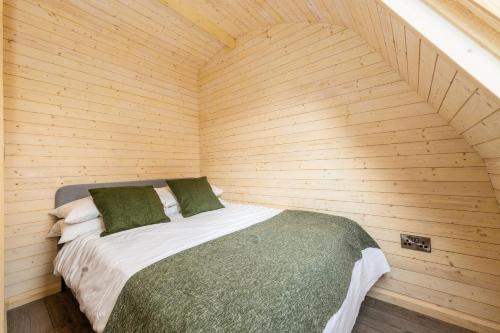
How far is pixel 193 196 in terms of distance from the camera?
2238mm

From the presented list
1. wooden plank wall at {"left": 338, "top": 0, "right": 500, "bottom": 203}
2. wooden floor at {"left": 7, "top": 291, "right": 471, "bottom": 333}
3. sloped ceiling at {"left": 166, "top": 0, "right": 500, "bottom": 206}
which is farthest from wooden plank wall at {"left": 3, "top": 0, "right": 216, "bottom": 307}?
wooden plank wall at {"left": 338, "top": 0, "right": 500, "bottom": 203}

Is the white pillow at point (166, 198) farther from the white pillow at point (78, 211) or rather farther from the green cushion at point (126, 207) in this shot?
the white pillow at point (78, 211)

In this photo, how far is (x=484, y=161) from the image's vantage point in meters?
1.37

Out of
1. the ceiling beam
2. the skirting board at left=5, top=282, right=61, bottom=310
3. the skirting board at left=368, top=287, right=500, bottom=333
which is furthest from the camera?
the ceiling beam

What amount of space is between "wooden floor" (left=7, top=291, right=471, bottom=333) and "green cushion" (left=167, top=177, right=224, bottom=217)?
106 centimetres

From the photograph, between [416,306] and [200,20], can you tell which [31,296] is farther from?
[416,306]

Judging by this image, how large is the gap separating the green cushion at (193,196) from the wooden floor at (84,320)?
3.49 ft

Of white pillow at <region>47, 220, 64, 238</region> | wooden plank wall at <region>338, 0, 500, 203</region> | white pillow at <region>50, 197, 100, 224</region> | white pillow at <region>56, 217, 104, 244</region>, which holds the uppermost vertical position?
wooden plank wall at <region>338, 0, 500, 203</region>

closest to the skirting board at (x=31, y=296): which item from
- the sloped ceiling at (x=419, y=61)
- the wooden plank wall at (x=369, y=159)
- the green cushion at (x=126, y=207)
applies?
the green cushion at (x=126, y=207)

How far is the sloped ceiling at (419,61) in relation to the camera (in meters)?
0.85

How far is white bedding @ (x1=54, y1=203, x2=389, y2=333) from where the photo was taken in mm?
1037

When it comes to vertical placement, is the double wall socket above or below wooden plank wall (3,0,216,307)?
below

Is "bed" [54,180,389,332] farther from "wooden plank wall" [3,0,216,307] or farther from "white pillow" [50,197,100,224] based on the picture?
"wooden plank wall" [3,0,216,307]

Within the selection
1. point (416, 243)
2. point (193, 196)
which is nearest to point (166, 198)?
point (193, 196)
